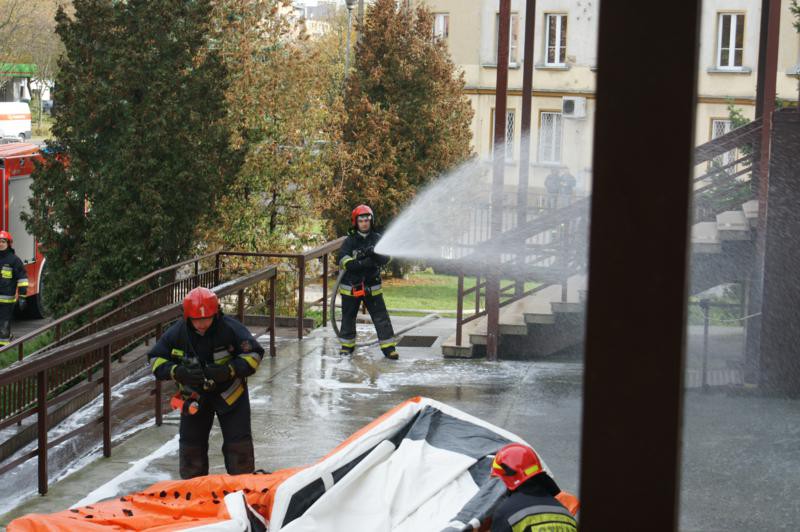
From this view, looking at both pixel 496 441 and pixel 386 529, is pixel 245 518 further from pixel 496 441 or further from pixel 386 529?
pixel 496 441

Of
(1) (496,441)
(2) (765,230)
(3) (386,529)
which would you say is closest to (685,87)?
(3) (386,529)

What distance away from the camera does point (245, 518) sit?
19.4 ft

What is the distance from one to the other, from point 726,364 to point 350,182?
16.3 m

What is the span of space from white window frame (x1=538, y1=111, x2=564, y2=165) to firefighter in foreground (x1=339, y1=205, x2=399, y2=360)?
25.6m

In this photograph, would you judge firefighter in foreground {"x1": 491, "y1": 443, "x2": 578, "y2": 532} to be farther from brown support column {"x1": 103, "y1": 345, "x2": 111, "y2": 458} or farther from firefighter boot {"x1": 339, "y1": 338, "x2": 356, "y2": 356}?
firefighter boot {"x1": 339, "y1": 338, "x2": 356, "y2": 356}

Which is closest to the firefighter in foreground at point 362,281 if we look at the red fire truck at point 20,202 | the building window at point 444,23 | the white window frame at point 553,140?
the red fire truck at point 20,202

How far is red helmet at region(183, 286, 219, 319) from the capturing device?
23.0ft

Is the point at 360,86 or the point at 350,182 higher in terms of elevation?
the point at 360,86

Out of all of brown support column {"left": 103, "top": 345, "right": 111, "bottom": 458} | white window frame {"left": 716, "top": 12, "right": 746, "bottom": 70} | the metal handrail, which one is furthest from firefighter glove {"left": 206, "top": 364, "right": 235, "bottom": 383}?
white window frame {"left": 716, "top": 12, "right": 746, "bottom": 70}

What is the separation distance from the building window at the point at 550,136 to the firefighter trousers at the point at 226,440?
30612mm

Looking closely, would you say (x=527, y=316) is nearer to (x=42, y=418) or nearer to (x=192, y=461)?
(x=192, y=461)

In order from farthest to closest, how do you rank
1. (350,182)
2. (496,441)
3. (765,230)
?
(350,182) < (765,230) < (496,441)

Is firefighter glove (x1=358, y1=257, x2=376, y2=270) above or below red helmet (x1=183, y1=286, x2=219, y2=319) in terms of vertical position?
below

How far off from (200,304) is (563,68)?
3107 cm
